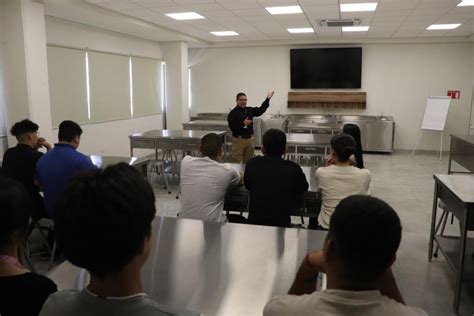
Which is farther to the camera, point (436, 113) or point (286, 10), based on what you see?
point (436, 113)

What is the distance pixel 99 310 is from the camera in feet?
2.73

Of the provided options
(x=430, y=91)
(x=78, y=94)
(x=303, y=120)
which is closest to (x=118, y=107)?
(x=78, y=94)

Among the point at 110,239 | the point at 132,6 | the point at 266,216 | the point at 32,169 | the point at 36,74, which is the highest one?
the point at 132,6

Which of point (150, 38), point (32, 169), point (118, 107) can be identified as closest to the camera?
point (32, 169)

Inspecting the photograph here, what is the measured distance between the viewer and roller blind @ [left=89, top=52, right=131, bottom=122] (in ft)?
24.7

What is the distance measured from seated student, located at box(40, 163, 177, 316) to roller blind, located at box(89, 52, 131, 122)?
7127 millimetres

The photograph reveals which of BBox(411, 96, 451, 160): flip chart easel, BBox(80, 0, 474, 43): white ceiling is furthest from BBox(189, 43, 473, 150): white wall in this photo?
BBox(80, 0, 474, 43): white ceiling

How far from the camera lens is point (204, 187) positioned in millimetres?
2838

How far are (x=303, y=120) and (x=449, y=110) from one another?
11.4 feet

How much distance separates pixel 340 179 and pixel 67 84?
18.2 ft

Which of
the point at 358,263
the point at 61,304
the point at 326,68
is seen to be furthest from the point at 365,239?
the point at 326,68

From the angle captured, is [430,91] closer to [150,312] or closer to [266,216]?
[266,216]

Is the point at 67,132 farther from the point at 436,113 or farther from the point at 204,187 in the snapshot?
the point at 436,113

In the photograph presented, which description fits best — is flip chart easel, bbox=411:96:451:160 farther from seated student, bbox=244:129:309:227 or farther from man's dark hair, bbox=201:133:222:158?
man's dark hair, bbox=201:133:222:158
